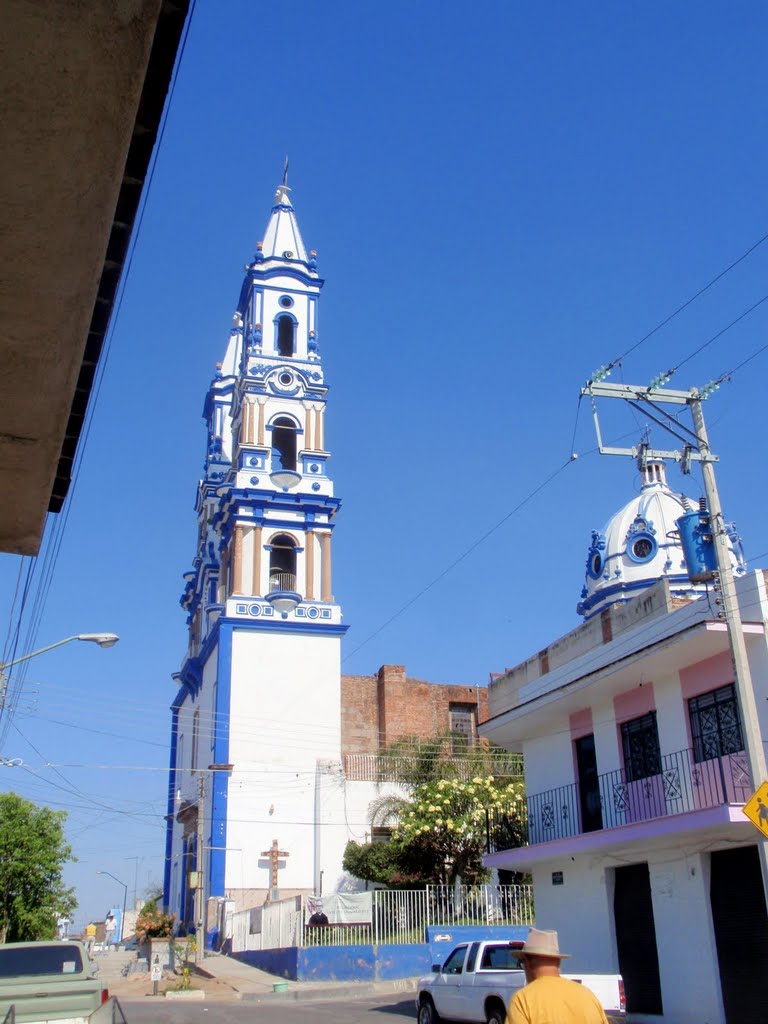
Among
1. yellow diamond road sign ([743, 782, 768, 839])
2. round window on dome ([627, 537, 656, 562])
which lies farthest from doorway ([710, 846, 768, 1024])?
round window on dome ([627, 537, 656, 562])

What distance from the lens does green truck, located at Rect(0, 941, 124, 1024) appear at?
10.9 metres

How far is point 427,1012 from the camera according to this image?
56.0ft

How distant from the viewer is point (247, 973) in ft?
90.0

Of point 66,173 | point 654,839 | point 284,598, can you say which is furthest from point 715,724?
point 284,598

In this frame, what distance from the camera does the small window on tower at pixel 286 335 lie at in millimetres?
47125

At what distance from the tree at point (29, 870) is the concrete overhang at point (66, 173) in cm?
3493

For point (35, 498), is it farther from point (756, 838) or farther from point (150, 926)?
point (150, 926)

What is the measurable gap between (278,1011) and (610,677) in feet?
29.2

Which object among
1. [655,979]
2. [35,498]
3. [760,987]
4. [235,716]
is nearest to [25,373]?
[35,498]

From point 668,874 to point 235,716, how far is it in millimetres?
24691

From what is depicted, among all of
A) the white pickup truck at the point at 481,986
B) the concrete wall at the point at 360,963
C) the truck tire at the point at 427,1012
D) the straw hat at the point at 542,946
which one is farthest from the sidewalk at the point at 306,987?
the straw hat at the point at 542,946

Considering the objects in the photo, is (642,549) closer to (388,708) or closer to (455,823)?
Answer: (455,823)

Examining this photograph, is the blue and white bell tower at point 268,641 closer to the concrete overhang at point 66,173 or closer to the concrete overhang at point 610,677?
the concrete overhang at point 610,677

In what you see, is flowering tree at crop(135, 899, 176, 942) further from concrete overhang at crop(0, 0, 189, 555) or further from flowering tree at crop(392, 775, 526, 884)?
concrete overhang at crop(0, 0, 189, 555)
